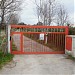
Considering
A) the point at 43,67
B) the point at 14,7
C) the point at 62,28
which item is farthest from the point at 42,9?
the point at 43,67

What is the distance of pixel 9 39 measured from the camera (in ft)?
49.6

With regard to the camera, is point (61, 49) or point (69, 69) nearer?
point (69, 69)

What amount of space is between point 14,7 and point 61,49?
11741 mm

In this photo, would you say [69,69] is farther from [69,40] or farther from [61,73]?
[69,40]

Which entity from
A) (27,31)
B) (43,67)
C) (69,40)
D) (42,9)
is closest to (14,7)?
(42,9)

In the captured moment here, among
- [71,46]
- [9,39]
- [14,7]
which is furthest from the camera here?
[14,7]

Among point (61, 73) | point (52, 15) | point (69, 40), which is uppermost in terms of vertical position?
point (52, 15)

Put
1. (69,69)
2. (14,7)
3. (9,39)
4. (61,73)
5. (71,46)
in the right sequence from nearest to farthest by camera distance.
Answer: (61,73), (69,69), (71,46), (9,39), (14,7)

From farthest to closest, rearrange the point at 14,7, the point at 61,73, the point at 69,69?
the point at 14,7, the point at 69,69, the point at 61,73

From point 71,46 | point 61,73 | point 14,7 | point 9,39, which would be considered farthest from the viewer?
point 14,7

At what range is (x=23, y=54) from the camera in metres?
15.3

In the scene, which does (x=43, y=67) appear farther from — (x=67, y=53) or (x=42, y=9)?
(x=42, y=9)

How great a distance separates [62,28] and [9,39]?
141 inches

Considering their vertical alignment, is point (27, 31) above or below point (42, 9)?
below
